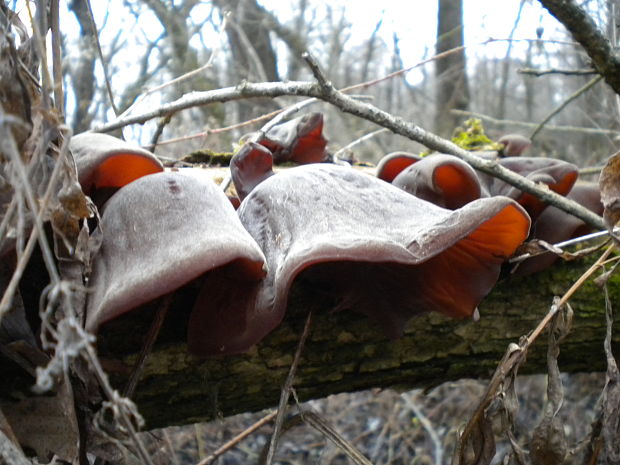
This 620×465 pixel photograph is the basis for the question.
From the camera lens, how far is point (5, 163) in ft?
2.86

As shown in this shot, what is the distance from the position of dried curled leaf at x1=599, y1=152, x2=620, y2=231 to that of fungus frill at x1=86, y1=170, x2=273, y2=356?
684 millimetres

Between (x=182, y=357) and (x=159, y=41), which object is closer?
(x=182, y=357)

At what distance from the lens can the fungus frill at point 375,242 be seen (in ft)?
3.08

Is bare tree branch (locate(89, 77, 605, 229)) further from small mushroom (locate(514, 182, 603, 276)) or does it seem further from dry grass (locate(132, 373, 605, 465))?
dry grass (locate(132, 373, 605, 465))

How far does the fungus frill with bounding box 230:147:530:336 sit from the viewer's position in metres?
0.94

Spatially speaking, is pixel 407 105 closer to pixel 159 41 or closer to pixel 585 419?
pixel 159 41

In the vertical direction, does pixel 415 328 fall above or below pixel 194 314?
below

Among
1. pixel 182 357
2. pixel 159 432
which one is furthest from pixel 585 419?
pixel 182 357

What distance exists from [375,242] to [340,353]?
46 centimetres

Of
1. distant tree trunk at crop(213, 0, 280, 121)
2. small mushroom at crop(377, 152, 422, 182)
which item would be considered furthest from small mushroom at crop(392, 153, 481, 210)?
distant tree trunk at crop(213, 0, 280, 121)

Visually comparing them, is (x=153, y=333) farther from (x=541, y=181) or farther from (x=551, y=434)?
(x=541, y=181)

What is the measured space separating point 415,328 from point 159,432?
217 cm

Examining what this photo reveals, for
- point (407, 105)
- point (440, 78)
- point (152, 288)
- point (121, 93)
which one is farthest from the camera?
point (407, 105)

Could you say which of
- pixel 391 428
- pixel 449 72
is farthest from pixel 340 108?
pixel 449 72
